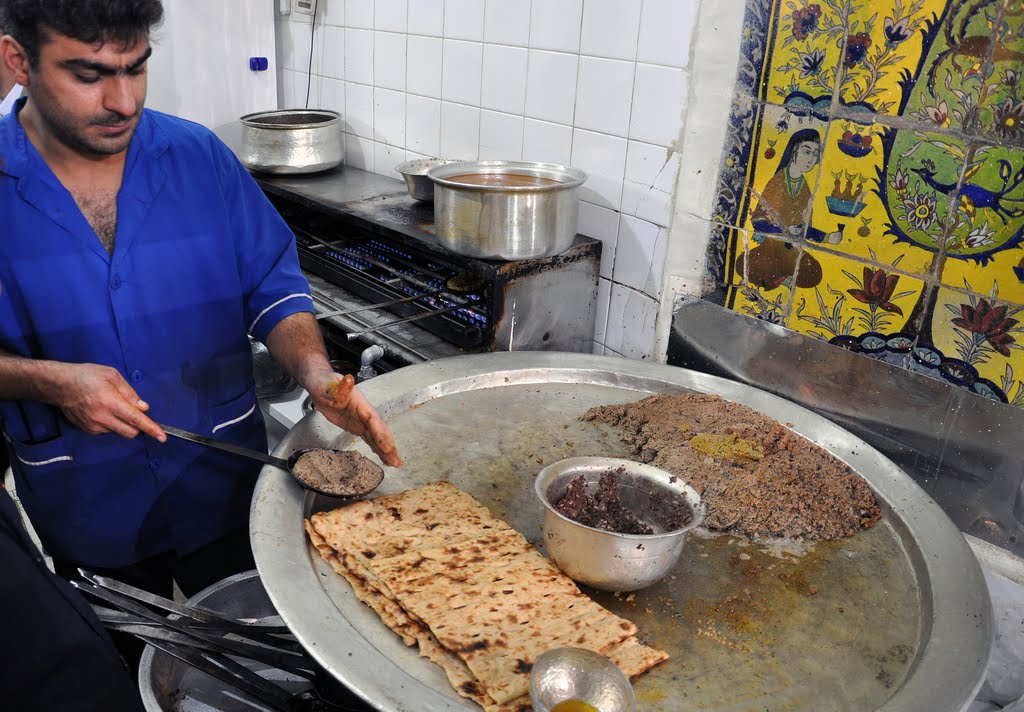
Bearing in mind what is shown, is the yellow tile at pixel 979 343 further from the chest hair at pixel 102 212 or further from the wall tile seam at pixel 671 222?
the chest hair at pixel 102 212

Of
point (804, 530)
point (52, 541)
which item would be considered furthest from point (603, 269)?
point (52, 541)

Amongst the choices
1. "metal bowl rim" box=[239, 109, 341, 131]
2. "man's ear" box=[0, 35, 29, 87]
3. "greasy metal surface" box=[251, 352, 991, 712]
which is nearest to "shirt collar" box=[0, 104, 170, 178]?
"man's ear" box=[0, 35, 29, 87]

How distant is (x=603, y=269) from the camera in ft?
9.54

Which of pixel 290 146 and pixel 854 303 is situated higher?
pixel 290 146

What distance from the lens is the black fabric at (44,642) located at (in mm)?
1064

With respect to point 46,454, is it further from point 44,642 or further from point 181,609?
point 44,642

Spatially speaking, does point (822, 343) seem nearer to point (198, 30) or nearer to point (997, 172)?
point (997, 172)

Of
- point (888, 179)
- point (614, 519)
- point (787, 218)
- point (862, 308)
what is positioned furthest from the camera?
point (787, 218)

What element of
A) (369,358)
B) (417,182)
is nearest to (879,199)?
(369,358)

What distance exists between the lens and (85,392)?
1.60 meters

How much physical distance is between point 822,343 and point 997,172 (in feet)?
2.13

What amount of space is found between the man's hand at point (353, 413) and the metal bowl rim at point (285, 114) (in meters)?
2.18

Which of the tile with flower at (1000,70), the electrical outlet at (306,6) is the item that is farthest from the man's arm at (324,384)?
the electrical outlet at (306,6)

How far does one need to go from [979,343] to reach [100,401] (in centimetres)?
208
